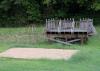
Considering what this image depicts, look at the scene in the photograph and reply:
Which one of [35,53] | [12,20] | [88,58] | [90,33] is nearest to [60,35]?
[90,33]

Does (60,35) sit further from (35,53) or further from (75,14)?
(75,14)

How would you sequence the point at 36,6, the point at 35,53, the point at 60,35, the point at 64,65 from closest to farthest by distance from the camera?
the point at 64,65 < the point at 35,53 < the point at 60,35 < the point at 36,6

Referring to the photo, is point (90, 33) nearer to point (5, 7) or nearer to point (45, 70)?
point (45, 70)

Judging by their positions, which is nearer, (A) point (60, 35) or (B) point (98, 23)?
(A) point (60, 35)

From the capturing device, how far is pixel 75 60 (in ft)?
36.0

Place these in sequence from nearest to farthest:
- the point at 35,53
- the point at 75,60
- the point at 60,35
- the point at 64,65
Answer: the point at 64,65 < the point at 75,60 < the point at 35,53 < the point at 60,35

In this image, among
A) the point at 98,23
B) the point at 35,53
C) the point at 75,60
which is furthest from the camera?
the point at 98,23

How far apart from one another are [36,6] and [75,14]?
3684 mm

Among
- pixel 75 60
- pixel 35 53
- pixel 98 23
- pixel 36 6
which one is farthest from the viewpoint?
pixel 36 6

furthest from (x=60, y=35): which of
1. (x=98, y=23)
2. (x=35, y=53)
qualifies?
(x=98, y=23)

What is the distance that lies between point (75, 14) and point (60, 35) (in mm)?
14682

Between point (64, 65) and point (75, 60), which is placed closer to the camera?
point (64, 65)

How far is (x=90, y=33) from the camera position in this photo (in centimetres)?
1806

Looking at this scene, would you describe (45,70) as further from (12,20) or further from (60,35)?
(12,20)
